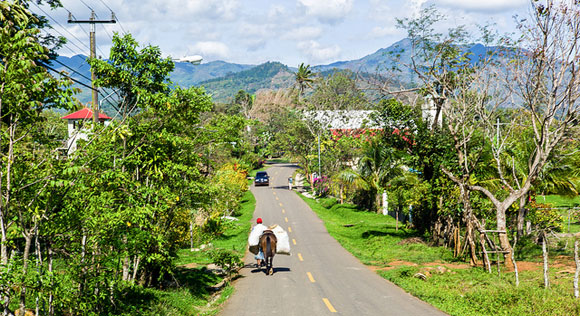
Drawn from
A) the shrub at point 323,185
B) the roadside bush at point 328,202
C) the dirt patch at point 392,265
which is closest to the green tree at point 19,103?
the dirt patch at point 392,265

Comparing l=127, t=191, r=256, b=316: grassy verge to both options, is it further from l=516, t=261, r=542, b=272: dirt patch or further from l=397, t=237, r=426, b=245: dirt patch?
l=516, t=261, r=542, b=272: dirt patch

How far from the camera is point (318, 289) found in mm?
14727

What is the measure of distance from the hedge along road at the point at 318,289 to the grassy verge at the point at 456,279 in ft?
2.19

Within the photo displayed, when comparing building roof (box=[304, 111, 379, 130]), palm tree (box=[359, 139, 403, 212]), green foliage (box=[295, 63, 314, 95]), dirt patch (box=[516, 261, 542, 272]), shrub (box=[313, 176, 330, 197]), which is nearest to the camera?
dirt patch (box=[516, 261, 542, 272])

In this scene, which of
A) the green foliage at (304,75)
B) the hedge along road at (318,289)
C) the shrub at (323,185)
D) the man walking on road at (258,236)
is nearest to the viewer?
the hedge along road at (318,289)

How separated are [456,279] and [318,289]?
4768 mm

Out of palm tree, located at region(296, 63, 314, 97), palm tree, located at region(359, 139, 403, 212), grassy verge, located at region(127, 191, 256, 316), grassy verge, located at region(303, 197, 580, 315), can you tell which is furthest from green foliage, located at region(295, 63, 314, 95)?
grassy verge, located at region(127, 191, 256, 316)

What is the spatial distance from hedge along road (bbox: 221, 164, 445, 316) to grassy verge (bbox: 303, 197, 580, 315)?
0.67 m

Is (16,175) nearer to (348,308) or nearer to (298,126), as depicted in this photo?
(348,308)

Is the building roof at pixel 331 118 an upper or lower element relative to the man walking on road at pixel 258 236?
upper

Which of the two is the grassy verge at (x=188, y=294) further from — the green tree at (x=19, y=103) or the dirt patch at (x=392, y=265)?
the dirt patch at (x=392, y=265)

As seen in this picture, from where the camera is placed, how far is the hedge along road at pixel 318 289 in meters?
12.1

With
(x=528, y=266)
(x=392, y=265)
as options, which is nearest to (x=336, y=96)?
(x=392, y=265)

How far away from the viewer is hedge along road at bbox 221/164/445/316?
12070mm
